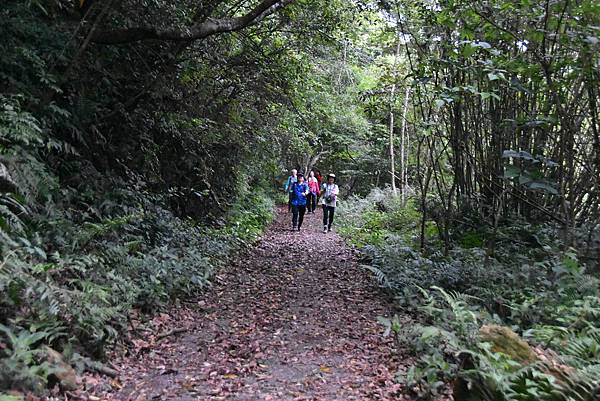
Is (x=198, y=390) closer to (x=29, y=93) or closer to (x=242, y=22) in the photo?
(x=29, y=93)

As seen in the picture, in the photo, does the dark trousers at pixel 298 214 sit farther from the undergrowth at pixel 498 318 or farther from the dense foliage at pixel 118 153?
the undergrowth at pixel 498 318

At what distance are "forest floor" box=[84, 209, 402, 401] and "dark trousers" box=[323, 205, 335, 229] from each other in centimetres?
661

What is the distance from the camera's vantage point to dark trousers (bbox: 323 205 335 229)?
1534 cm

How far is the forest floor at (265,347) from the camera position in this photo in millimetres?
4312

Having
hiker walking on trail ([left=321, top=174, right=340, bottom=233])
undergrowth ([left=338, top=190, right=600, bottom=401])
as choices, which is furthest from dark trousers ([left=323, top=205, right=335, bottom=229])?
undergrowth ([left=338, top=190, right=600, bottom=401])

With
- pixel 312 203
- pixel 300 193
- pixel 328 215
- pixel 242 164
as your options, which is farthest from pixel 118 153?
pixel 312 203

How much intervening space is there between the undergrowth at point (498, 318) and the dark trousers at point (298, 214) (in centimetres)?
478

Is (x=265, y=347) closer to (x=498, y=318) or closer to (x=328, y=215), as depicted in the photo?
(x=498, y=318)

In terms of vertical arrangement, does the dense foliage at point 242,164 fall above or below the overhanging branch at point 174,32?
below

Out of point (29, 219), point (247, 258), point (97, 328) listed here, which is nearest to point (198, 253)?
point (247, 258)

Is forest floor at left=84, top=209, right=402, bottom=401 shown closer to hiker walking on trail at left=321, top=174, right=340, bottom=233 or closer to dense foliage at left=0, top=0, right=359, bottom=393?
dense foliage at left=0, top=0, right=359, bottom=393

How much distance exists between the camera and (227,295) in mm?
7398

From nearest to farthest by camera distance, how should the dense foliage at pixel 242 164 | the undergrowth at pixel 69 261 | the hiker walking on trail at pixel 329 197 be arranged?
the undergrowth at pixel 69 261 < the dense foliage at pixel 242 164 < the hiker walking on trail at pixel 329 197

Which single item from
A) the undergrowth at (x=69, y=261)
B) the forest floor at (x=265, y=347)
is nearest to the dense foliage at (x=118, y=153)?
the undergrowth at (x=69, y=261)
